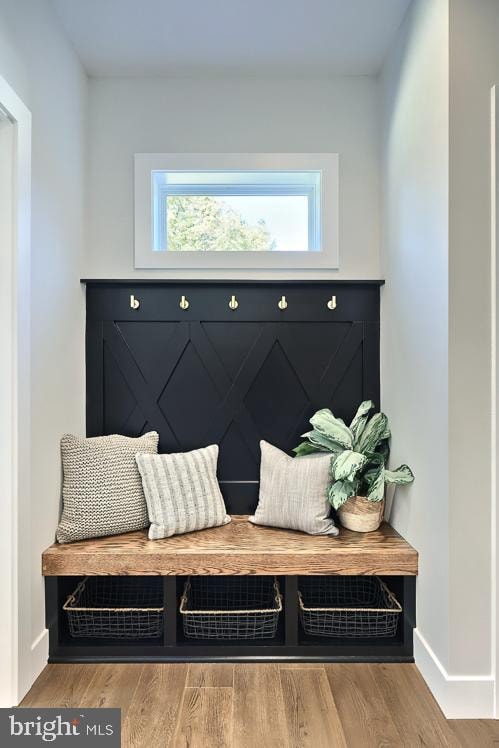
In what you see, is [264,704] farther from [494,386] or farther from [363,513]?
[494,386]

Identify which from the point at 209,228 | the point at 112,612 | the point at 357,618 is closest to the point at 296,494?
the point at 357,618

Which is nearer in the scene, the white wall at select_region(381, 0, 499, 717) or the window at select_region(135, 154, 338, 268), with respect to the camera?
the white wall at select_region(381, 0, 499, 717)

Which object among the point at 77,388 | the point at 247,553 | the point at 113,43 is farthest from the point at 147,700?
the point at 113,43

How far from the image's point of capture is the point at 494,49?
200 cm

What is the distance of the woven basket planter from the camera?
8.43 feet

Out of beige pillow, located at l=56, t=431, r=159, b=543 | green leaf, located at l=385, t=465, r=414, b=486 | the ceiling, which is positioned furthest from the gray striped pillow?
the ceiling

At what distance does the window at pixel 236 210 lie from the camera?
2.93m

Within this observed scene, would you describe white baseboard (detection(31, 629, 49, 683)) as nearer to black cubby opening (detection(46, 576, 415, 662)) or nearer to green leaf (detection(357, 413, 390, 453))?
black cubby opening (detection(46, 576, 415, 662))

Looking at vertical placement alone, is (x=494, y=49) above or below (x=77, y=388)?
above

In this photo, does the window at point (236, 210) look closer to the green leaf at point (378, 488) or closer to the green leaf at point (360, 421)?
the green leaf at point (360, 421)

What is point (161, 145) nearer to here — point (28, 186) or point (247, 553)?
point (28, 186)

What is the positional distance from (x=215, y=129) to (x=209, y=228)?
0.51m

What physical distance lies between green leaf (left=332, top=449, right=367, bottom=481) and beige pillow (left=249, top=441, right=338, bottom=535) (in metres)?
0.11

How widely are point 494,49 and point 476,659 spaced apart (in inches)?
86.8
